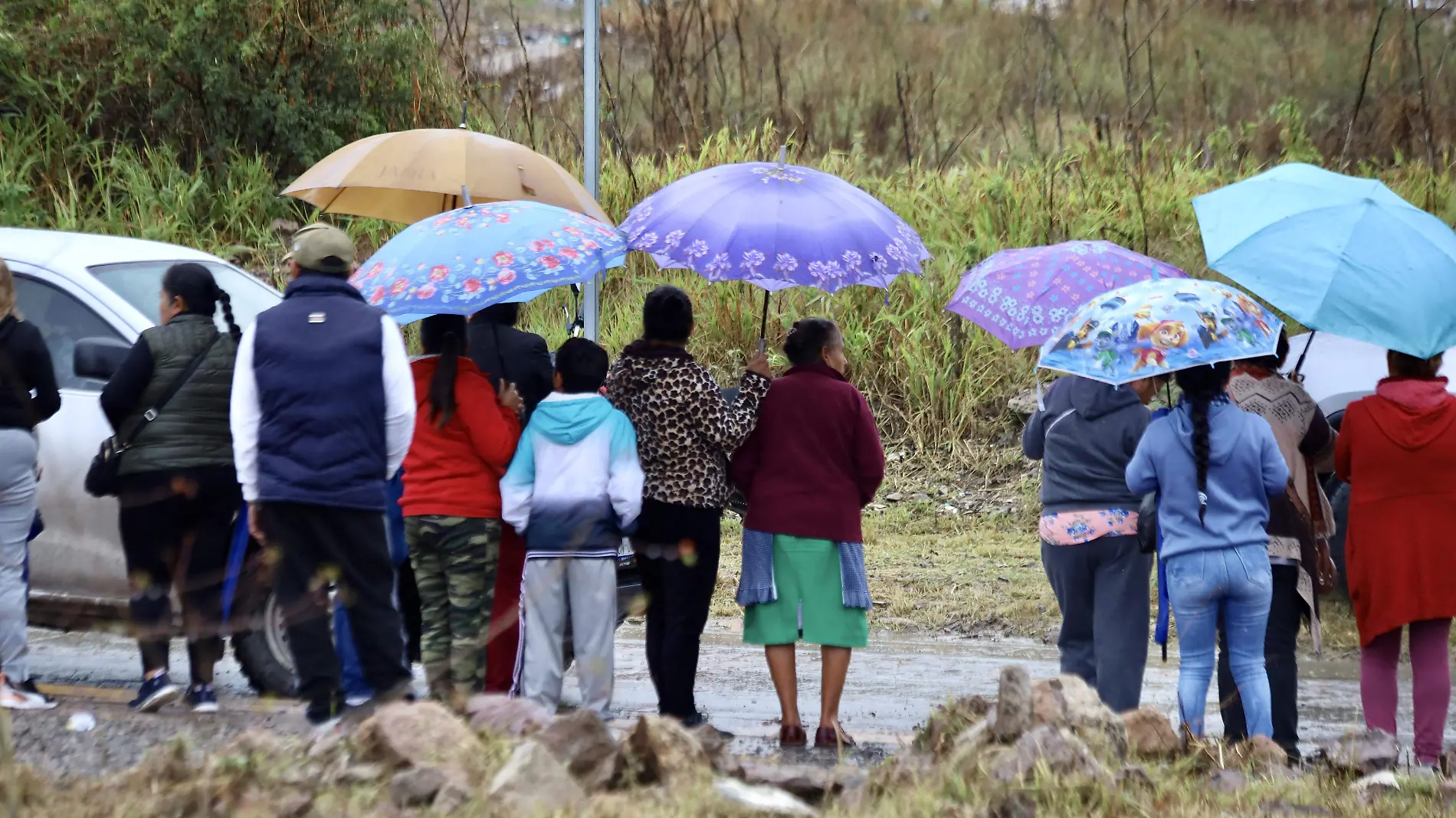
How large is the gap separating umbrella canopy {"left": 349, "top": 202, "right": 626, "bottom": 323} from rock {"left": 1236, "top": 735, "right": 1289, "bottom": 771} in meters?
2.86

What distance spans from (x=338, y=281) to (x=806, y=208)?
1.85 meters

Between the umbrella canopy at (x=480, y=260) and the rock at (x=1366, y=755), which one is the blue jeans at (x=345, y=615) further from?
the rock at (x=1366, y=755)

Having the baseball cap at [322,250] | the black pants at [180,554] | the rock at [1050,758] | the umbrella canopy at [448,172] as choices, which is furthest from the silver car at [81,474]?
the rock at [1050,758]

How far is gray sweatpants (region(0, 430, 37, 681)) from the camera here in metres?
6.30

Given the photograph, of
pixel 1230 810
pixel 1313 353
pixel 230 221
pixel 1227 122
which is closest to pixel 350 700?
pixel 1230 810

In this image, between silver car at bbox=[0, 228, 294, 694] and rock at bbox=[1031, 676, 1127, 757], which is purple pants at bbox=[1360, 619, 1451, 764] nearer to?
rock at bbox=[1031, 676, 1127, 757]

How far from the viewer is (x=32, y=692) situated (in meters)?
Answer: 6.65

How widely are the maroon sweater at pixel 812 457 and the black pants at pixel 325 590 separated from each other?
153 cm

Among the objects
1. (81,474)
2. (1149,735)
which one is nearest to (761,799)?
(1149,735)

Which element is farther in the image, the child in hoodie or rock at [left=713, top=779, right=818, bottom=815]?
the child in hoodie

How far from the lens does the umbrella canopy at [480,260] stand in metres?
5.96

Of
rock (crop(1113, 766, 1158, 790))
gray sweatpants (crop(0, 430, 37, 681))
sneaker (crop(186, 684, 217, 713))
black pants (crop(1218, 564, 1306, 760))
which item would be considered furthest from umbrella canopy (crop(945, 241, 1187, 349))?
gray sweatpants (crop(0, 430, 37, 681))

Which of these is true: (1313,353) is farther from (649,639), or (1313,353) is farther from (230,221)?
(230,221)

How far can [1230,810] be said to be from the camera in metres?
4.75
